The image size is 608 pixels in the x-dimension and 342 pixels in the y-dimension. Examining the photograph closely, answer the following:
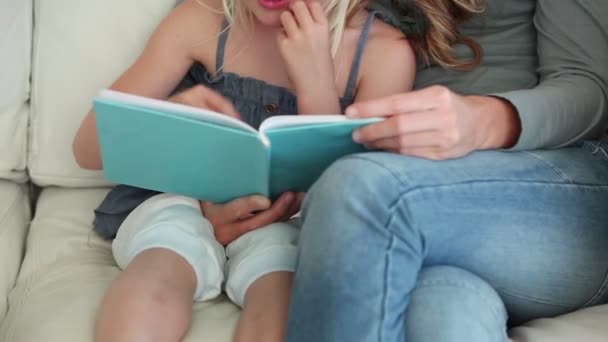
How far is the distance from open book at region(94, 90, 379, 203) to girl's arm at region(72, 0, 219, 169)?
210 mm

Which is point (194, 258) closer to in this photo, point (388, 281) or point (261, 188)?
point (261, 188)

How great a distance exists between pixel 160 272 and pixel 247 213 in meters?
0.15

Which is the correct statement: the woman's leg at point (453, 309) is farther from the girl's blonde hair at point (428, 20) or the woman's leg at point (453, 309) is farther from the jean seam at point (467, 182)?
the girl's blonde hair at point (428, 20)

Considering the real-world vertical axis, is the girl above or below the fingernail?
below

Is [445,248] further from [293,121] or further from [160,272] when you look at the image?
Result: [160,272]

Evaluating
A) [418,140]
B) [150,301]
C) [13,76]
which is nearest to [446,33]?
[418,140]

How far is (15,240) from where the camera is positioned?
1.15 m

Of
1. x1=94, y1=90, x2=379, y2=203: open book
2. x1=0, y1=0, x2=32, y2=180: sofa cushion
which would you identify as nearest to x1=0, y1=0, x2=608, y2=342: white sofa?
x1=0, y1=0, x2=32, y2=180: sofa cushion

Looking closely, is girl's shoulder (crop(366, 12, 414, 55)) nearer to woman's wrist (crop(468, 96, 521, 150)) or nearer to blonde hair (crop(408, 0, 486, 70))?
blonde hair (crop(408, 0, 486, 70))

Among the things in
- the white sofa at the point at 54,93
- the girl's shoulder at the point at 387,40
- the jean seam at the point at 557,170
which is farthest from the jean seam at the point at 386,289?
the white sofa at the point at 54,93

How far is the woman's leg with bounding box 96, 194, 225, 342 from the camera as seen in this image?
0.87 m

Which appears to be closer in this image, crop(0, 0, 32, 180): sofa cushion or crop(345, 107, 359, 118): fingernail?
crop(345, 107, 359, 118): fingernail

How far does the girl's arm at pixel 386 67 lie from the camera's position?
1.11 metres

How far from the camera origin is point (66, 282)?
3.31ft
